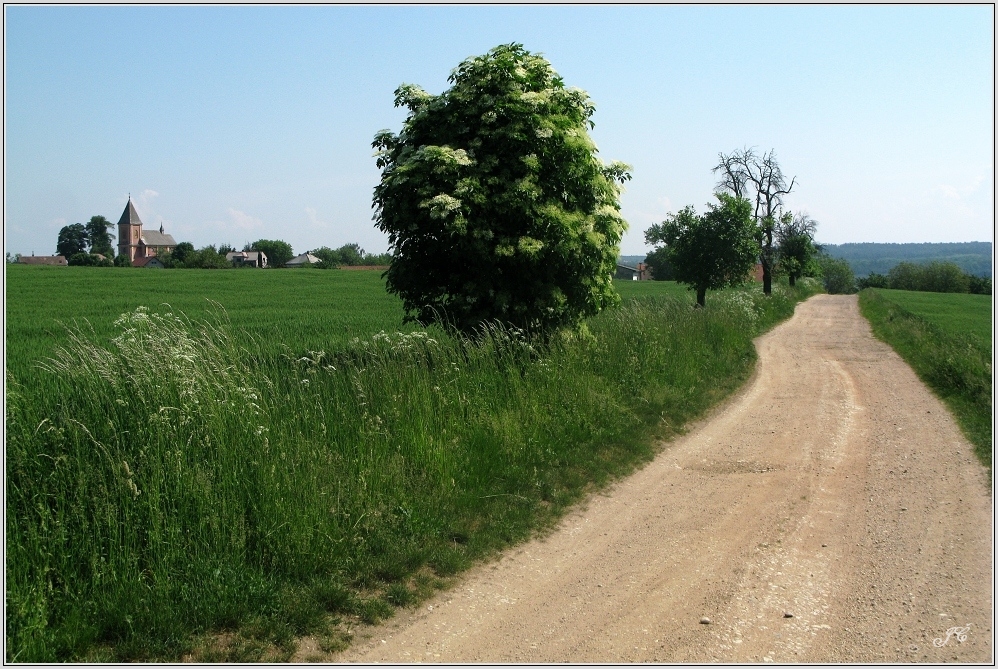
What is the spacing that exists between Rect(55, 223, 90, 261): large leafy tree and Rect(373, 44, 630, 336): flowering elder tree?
5226 centimetres

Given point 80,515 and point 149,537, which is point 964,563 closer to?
point 149,537

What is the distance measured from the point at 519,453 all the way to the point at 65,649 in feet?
15.5

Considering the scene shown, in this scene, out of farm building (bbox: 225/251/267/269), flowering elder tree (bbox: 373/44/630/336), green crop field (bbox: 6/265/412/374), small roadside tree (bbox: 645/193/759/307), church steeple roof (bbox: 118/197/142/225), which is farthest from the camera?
farm building (bbox: 225/251/267/269)

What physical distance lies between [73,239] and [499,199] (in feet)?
181

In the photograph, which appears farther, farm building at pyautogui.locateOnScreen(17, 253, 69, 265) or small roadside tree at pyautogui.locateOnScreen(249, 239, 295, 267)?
small roadside tree at pyautogui.locateOnScreen(249, 239, 295, 267)

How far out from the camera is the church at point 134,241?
2100 inches

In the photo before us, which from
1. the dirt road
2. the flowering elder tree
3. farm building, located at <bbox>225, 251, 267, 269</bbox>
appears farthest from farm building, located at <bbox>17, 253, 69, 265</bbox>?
the dirt road

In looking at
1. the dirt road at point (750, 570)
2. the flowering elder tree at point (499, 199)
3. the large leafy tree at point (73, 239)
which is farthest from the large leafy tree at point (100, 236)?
the dirt road at point (750, 570)

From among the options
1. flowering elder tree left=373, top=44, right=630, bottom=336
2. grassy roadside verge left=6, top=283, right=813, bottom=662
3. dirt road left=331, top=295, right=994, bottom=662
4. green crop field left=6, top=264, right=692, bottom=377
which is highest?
flowering elder tree left=373, top=44, right=630, bottom=336

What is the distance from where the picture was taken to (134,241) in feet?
177

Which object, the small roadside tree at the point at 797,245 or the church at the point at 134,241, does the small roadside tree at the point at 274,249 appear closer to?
the church at the point at 134,241

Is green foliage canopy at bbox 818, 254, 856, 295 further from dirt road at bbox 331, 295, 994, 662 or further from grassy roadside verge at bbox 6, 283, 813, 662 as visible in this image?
grassy roadside verge at bbox 6, 283, 813, 662

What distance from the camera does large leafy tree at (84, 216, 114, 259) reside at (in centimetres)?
5618

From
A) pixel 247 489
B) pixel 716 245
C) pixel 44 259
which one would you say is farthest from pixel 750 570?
pixel 44 259
